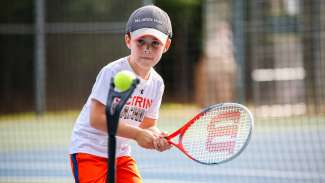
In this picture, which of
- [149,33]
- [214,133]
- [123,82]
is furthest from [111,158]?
[214,133]

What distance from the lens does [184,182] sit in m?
7.81

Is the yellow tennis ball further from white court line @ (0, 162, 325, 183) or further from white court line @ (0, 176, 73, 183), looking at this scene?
white court line @ (0, 162, 325, 183)

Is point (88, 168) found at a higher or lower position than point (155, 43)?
lower

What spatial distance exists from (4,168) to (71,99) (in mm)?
5437

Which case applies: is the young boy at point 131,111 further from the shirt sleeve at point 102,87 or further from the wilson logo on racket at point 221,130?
the wilson logo on racket at point 221,130

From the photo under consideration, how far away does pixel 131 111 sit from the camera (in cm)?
421

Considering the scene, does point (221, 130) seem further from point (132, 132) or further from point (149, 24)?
point (149, 24)

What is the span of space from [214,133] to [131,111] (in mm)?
445

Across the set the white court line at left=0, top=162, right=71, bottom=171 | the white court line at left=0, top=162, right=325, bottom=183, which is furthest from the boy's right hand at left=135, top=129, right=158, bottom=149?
the white court line at left=0, top=162, right=71, bottom=171

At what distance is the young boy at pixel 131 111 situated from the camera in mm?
3842

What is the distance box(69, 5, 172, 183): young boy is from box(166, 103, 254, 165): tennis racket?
143 mm

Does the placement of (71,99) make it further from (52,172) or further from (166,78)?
(52,172)

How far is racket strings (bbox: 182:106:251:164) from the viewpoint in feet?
13.0

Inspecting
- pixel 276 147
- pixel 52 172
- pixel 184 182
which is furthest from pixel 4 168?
pixel 276 147
